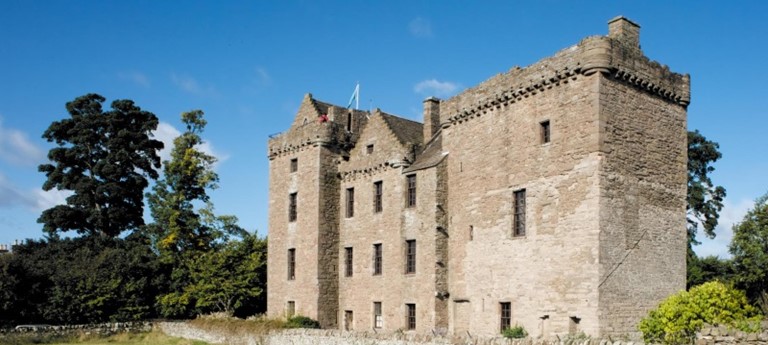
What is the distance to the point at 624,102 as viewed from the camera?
79.3 ft

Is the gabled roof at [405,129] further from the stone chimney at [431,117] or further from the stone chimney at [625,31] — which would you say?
the stone chimney at [625,31]

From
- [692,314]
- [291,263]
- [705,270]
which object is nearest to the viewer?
[692,314]

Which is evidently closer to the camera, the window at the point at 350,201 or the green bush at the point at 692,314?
the green bush at the point at 692,314

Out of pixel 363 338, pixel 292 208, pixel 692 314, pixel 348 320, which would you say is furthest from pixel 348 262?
pixel 692 314

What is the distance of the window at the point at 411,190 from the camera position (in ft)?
104

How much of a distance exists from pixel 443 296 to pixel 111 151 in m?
29.1

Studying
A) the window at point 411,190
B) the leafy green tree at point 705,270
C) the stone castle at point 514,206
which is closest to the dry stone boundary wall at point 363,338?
the stone castle at point 514,206

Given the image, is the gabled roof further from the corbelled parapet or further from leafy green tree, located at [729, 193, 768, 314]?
leafy green tree, located at [729, 193, 768, 314]

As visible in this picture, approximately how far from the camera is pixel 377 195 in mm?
33781

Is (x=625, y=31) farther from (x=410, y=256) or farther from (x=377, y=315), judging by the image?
(x=377, y=315)

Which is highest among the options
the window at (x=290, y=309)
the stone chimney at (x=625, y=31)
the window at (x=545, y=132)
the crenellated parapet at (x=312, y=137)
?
the stone chimney at (x=625, y=31)

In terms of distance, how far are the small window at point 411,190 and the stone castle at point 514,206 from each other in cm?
7

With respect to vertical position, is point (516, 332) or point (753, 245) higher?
point (753, 245)

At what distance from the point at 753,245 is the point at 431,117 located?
45.9 ft
